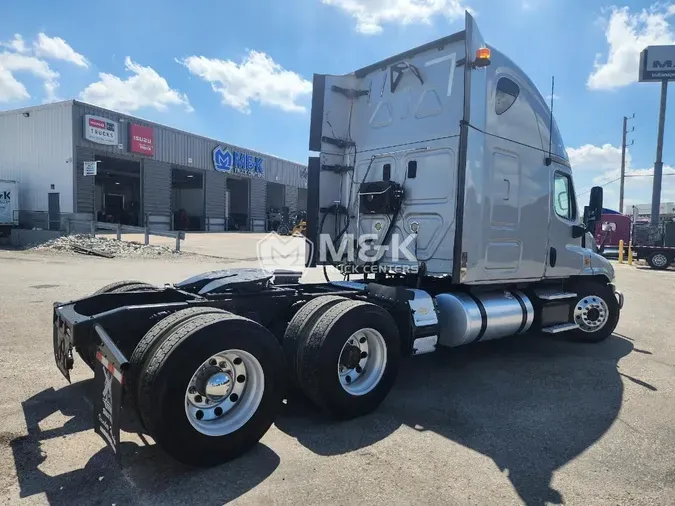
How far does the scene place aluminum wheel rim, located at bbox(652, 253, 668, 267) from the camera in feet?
71.4

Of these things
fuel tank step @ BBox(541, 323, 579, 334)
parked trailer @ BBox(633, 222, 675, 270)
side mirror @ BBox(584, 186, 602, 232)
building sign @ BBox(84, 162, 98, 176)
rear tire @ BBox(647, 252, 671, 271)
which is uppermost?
building sign @ BBox(84, 162, 98, 176)

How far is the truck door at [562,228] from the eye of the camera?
20.7 ft

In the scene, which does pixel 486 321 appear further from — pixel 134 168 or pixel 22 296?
pixel 134 168

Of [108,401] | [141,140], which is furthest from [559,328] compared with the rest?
[141,140]

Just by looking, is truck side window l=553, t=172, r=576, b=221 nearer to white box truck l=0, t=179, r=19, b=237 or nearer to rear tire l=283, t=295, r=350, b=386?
rear tire l=283, t=295, r=350, b=386

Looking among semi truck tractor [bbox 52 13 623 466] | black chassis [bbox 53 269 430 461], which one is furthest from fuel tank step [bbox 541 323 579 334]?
black chassis [bbox 53 269 430 461]

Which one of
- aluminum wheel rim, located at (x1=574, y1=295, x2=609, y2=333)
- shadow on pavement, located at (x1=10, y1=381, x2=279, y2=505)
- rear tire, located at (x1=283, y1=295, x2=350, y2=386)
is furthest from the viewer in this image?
aluminum wheel rim, located at (x1=574, y1=295, x2=609, y2=333)

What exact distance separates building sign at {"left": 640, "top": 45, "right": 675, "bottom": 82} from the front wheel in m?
40.4

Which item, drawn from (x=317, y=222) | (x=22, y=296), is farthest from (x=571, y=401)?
(x=22, y=296)

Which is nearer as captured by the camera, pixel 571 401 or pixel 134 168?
pixel 571 401

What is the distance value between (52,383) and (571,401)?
5099 millimetres

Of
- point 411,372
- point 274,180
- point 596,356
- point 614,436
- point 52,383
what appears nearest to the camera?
point 614,436

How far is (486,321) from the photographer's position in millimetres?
5430

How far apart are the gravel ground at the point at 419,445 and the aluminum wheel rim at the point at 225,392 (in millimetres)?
286
